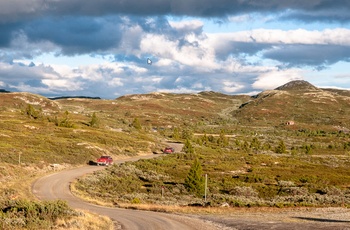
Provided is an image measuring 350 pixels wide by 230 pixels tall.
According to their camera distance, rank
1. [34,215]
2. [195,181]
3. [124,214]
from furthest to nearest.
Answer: [195,181] < [124,214] < [34,215]

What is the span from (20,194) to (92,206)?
759 centimetres

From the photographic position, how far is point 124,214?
31.3 m

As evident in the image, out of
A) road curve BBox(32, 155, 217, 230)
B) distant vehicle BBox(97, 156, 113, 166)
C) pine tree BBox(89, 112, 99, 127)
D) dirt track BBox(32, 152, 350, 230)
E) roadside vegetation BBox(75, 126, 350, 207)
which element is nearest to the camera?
dirt track BBox(32, 152, 350, 230)

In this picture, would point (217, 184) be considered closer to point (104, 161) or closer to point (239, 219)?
point (104, 161)

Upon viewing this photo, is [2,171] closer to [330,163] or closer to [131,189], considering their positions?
[131,189]

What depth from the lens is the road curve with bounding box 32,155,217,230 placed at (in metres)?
25.9

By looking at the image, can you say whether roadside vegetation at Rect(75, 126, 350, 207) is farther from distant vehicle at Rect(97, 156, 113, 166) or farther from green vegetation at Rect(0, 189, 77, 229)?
green vegetation at Rect(0, 189, 77, 229)

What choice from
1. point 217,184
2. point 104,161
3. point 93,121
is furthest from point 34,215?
point 93,121

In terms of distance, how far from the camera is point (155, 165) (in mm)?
74625

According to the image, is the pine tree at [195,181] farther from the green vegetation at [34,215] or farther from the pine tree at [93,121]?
the pine tree at [93,121]

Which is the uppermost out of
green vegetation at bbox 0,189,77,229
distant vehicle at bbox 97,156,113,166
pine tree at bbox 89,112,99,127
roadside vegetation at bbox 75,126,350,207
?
pine tree at bbox 89,112,99,127

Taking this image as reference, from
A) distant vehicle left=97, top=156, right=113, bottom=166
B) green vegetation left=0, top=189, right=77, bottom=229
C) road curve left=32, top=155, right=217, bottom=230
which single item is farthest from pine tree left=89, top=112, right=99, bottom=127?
green vegetation left=0, top=189, right=77, bottom=229

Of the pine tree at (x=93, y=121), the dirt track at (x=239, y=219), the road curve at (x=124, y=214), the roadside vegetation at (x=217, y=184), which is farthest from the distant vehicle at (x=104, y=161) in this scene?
the pine tree at (x=93, y=121)

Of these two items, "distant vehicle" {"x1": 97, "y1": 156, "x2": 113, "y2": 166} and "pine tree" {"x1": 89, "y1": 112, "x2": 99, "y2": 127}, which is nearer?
"distant vehicle" {"x1": 97, "y1": 156, "x2": 113, "y2": 166}
